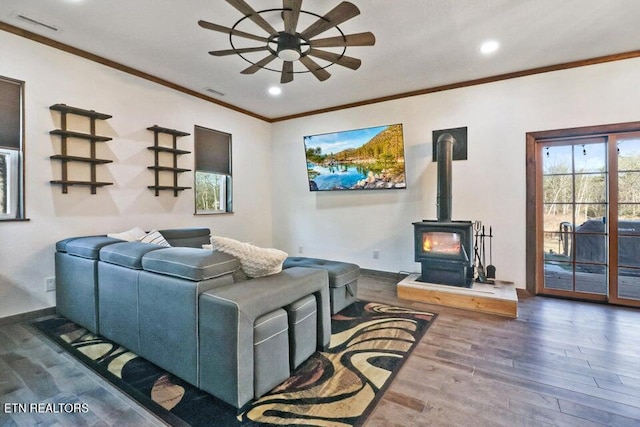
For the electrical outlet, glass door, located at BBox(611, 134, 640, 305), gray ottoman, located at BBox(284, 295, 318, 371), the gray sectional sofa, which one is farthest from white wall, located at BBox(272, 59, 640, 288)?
the electrical outlet

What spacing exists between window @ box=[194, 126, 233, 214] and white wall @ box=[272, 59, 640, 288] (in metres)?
1.27

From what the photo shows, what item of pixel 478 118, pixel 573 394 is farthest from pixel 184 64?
pixel 573 394

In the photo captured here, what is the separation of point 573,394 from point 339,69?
3604mm

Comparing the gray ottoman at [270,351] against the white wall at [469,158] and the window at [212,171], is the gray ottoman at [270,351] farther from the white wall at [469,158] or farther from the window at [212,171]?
the window at [212,171]

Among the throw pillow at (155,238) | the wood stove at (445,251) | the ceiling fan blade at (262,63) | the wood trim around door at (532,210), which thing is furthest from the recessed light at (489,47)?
the throw pillow at (155,238)

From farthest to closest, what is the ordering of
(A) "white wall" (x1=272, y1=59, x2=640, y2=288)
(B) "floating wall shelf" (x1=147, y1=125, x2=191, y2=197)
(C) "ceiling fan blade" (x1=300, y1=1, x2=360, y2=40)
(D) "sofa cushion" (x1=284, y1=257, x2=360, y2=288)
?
1. (B) "floating wall shelf" (x1=147, y1=125, x2=191, y2=197)
2. (A) "white wall" (x1=272, y1=59, x2=640, y2=288)
3. (D) "sofa cushion" (x1=284, y1=257, x2=360, y2=288)
4. (C) "ceiling fan blade" (x1=300, y1=1, x2=360, y2=40)

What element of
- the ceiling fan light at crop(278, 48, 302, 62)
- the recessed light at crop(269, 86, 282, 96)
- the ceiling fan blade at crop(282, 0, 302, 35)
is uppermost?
the recessed light at crop(269, 86, 282, 96)

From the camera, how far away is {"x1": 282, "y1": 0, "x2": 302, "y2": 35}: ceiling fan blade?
6.62 feet

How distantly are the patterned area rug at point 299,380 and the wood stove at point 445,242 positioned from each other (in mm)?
919

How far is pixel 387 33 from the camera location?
285 centimetres

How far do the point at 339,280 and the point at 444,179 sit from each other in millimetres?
1851

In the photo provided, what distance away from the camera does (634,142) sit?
10.8 ft

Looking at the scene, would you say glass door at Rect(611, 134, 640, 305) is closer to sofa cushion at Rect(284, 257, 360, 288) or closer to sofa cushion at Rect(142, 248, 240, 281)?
sofa cushion at Rect(284, 257, 360, 288)

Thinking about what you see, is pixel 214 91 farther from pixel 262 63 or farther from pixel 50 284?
pixel 50 284
